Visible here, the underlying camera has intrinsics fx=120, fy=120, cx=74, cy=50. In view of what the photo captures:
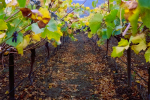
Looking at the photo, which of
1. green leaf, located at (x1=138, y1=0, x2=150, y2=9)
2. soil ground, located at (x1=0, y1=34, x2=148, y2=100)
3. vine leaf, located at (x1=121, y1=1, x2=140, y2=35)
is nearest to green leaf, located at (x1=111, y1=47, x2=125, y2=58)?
vine leaf, located at (x1=121, y1=1, x2=140, y2=35)

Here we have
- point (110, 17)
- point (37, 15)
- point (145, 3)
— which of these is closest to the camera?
point (145, 3)

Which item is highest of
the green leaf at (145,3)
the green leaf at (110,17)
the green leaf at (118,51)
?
the green leaf at (110,17)

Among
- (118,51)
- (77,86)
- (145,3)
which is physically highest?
(145,3)

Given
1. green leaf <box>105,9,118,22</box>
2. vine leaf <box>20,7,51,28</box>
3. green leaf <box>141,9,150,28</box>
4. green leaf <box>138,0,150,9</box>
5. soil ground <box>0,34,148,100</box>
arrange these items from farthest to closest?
soil ground <box>0,34,148,100</box> → green leaf <box>105,9,118,22</box> → vine leaf <box>20,7,51,28</box> → green leaf <box>141,9,150,28</box> → green leaf <box>138,0,150,9</box>

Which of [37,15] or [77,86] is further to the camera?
[77,86]

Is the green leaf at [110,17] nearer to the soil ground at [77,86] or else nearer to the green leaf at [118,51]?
the green leaf at [118,51]

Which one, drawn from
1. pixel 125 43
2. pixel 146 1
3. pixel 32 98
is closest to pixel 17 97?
pixel 32 98

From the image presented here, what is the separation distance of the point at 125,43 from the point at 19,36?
0.57 m

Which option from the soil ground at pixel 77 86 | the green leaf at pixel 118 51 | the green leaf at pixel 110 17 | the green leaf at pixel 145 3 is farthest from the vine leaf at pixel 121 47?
the soil ground at pixel 77 86

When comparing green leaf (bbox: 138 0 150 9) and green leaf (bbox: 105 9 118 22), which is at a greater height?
green leaf (bbox: 105 9 118 22)

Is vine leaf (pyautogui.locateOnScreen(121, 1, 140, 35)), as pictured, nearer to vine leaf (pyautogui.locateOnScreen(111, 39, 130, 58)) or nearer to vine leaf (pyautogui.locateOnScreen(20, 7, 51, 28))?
vine leaf (pyautogui.locateOnScreen(111, 39, 130, 58))

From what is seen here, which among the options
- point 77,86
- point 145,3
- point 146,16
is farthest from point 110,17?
point 77,86

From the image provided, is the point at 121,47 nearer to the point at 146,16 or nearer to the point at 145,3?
the point at 146,16

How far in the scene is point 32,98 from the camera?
395 cm
